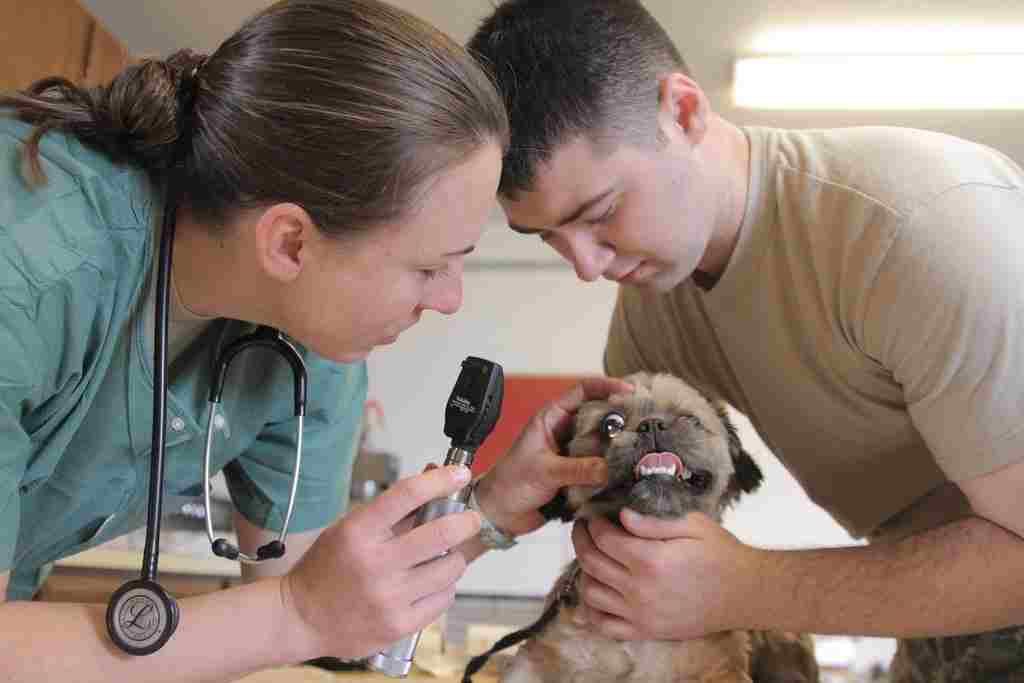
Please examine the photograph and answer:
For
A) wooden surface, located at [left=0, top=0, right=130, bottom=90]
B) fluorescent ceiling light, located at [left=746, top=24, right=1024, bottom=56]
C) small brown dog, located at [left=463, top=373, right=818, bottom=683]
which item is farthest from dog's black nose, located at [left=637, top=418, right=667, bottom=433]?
fluorescent ceiling light, located at [left=746, top=24, right=1024, bottom=56]

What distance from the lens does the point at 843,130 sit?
123cm

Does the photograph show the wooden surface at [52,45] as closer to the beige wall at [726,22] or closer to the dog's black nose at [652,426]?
the beige wall at [726,22]

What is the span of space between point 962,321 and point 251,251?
27.9 inches

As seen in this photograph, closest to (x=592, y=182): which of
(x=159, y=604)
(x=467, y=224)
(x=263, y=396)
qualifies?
(x=467, y=224)

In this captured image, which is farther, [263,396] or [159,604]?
[263,396]

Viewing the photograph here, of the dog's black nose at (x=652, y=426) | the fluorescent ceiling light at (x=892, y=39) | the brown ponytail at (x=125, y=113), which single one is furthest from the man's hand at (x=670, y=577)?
the fluorescent ceiling light at (x=892, y=39)

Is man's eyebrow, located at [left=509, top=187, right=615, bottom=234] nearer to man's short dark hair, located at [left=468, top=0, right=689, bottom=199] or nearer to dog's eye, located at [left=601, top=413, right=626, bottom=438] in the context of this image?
man's short dark hair, located at [left=468, top=0, right=689, bottom=199]

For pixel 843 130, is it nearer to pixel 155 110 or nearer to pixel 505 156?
pixel 505 156

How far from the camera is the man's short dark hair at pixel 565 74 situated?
3.63ft

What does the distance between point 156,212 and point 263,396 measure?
287mm

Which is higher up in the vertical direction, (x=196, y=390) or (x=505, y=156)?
(x=505, y=156)

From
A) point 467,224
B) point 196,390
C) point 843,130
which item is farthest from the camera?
point 843,130

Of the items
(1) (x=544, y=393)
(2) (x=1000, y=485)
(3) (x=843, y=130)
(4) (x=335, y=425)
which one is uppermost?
(3) (x=843, y=130)

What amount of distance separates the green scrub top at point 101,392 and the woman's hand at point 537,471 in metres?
0.23
